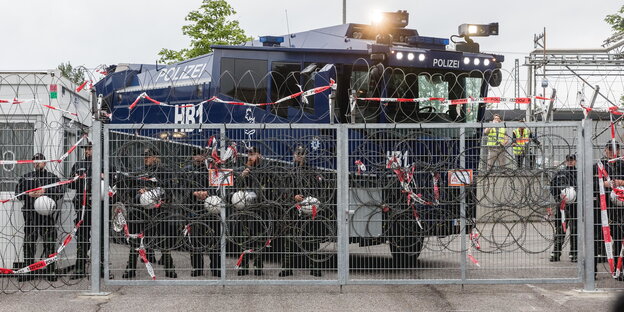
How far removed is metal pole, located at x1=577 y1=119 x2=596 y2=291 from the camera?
8.66 meters

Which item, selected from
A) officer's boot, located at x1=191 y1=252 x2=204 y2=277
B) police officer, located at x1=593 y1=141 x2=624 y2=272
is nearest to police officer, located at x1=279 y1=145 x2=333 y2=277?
officer's boot, located at x1=191 y1=252 x2=204 y2=277

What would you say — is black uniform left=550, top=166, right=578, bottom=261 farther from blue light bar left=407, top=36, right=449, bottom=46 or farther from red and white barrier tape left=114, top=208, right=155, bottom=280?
red and white barrier tape left=114, top=208, right=155, bottom=280

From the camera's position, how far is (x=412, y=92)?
36.3 feet

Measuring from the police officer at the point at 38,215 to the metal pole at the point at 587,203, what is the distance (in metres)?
6.52

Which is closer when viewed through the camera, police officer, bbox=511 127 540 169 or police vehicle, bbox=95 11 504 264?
police officer, bbox=511 127 540 169

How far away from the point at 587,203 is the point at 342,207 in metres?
2.96

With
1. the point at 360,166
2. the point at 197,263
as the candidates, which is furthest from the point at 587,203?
the point at 197,263

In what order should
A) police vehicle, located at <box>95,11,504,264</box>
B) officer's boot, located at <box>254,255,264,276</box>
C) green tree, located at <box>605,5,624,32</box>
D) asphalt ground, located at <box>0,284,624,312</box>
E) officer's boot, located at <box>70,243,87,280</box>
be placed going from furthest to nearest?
green tree, located at <box>605,5,624,32</box> → police vehicle, located at <box>95,11,504,264</box> → officer's boot, located at <box>70,243,87,280</box> → officer's boot, located at <box>254,255,264,276</box> → asphalt ground, located at <box>0,284,624,312</box>

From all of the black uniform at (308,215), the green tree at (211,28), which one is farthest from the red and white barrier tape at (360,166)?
the green tree at (211,28)

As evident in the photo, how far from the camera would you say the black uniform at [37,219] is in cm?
905

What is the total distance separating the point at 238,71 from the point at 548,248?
5.59m

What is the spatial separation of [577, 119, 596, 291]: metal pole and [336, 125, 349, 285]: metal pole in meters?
2.84

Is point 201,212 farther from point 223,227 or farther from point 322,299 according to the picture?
point 322,299

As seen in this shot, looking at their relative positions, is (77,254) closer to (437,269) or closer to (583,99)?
(437,269)
